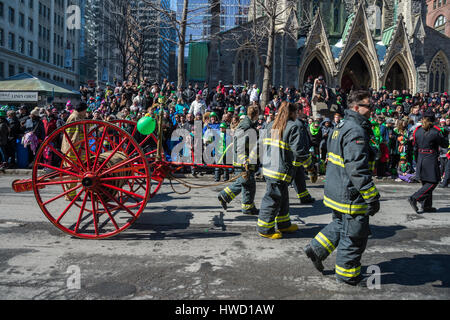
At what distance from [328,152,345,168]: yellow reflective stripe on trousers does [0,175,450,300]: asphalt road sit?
127 centimetres

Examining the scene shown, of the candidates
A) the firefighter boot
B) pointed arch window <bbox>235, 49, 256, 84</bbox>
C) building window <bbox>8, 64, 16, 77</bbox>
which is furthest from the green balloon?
building window <bbox>8, 64, 16, 77</bbox>

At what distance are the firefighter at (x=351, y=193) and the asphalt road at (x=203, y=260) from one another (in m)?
0.29

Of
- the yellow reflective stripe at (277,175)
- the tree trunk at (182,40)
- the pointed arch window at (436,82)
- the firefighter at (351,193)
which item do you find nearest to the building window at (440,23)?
the pointed arch window at (436,82)

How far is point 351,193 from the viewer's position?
3.82 meters

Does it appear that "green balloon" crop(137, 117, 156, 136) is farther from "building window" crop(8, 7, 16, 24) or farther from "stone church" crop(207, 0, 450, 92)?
"building window" crop(8, 7, 16, 24)

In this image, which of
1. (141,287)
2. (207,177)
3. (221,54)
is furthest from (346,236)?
(221,54)

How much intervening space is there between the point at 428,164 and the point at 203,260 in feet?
17.5

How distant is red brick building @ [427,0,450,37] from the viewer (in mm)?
57438

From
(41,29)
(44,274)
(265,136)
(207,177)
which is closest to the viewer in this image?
(44,274)

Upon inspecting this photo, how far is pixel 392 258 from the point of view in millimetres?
4719

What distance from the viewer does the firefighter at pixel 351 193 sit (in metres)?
3.74

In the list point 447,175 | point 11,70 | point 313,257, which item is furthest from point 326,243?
point 11,70
